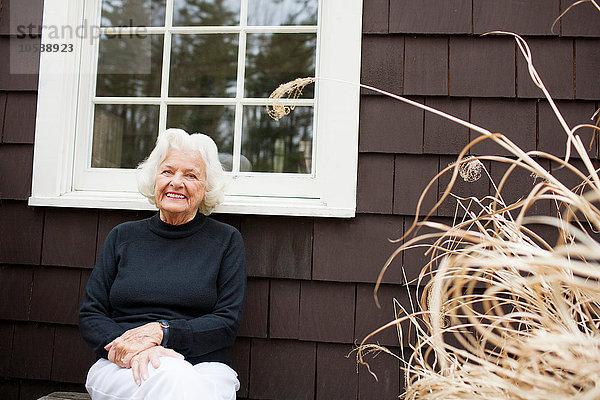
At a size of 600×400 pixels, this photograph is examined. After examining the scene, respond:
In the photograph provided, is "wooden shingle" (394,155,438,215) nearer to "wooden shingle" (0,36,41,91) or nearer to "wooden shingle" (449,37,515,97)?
"wooden shingle" (449,37,515,97)

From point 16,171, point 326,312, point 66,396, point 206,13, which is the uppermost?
point 206,13

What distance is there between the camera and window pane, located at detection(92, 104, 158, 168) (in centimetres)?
208

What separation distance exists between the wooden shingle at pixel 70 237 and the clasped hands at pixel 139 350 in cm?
60

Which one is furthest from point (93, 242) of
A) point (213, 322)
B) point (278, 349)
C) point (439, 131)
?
point (439, 131)

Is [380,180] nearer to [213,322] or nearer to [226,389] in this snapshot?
[213,322]

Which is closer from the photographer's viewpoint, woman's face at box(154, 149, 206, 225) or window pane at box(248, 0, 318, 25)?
woman's face at box(154, 149, 206, 225)

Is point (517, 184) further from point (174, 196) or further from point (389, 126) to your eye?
point (174, 196)

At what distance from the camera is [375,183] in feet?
5.89

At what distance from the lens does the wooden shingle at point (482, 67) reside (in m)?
1.77

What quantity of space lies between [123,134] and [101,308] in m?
0.88

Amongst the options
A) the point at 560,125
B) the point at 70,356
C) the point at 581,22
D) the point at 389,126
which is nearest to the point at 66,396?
the point at 70,356

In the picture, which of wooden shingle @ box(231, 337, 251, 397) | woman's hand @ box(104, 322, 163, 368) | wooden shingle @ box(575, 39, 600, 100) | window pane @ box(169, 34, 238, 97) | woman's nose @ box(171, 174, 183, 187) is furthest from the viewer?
window pane @ box(169, 34, 238, 97)

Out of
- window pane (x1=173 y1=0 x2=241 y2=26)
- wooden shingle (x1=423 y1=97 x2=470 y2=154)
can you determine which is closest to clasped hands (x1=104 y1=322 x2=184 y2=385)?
wooden shingle (x1=423 y1=97 x2=470 y2=154)

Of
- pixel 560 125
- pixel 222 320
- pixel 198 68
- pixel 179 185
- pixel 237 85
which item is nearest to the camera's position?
pixel 222 320
